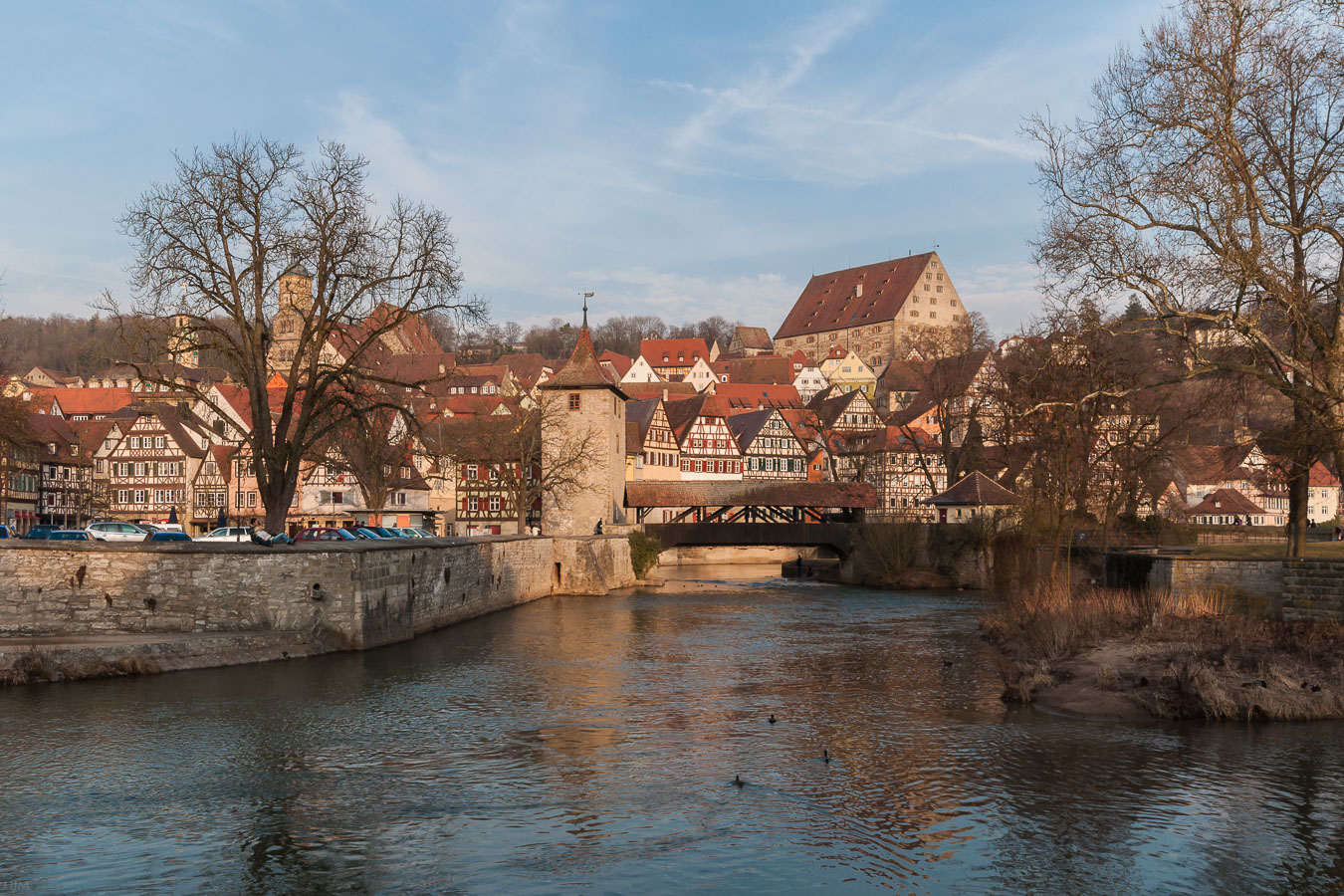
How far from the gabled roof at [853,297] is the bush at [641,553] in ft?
267

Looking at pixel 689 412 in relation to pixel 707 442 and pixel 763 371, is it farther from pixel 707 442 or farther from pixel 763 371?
pixel 763 371

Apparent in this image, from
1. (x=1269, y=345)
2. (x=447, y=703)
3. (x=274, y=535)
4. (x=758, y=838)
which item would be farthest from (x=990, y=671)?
(x=274, y=535)

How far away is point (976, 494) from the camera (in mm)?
48469

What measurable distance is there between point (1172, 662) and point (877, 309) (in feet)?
370

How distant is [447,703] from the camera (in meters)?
17.3

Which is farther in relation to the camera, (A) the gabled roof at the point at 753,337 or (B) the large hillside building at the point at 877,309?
(A) the gabled roof at the point at 753,337

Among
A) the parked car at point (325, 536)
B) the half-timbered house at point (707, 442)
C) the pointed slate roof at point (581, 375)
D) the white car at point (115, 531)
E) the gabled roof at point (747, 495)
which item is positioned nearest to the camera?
the parked car at point (325, 536)

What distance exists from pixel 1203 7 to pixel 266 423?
19700 millimetres

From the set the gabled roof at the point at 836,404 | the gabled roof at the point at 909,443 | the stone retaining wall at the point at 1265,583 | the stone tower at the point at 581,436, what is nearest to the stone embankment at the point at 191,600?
the stone retaining wall at the point at 1265,583

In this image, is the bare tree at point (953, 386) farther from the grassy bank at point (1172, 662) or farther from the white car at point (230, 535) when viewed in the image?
the white car at point (230, 535)

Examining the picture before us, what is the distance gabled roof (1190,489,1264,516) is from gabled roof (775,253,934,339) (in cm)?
5900

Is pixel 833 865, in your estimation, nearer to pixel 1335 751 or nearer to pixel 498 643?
pixel 1335 751

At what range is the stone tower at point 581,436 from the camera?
45.3 metres

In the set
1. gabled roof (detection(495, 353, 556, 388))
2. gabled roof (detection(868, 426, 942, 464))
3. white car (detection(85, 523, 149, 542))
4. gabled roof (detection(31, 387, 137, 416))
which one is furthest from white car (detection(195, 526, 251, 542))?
gabled roof (detection(495, 353, 556, 388))
